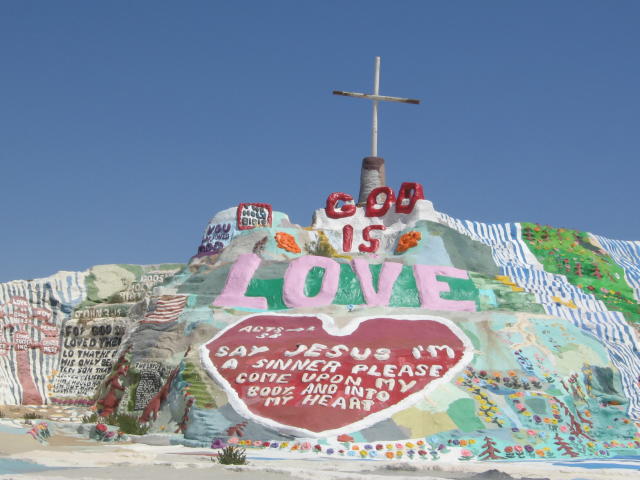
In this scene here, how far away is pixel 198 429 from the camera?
50.9 ft

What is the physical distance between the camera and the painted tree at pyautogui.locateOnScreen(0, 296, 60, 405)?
26156 mm

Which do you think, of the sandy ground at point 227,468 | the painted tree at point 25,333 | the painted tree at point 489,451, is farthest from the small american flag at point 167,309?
the painted tree at point 489,451

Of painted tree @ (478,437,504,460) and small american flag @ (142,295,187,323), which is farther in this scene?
small american flag @ (142,295,187,323)

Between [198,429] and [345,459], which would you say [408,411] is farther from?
[198,429]

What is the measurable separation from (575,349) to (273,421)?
7.26 metres

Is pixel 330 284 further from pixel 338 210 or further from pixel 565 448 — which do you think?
pixel 565 448

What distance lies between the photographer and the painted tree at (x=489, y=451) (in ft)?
46.0

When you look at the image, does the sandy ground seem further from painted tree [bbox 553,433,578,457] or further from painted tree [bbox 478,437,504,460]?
painted tree [bbox 553,433,578,457]

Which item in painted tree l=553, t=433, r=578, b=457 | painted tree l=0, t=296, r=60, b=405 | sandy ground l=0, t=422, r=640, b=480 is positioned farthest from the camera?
painted tree l=0, t=296, r=60, b=405

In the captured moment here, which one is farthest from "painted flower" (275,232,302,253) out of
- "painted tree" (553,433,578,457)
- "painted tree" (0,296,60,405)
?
"painted tree" (553,433,578,457)

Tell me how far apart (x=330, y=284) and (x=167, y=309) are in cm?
410

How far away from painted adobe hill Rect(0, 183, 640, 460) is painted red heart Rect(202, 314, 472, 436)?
0.12 feet

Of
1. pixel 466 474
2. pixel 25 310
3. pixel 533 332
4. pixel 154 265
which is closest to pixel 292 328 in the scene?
pixel 533 332

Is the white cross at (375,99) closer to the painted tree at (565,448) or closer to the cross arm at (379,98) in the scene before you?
the cross arm at (379,98)
